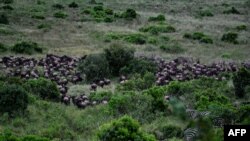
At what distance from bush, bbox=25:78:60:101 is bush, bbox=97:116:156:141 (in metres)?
4.69

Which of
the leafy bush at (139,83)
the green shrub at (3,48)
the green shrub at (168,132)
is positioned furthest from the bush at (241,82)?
the green shrub at (3,48)

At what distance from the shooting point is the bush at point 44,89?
13750 mm

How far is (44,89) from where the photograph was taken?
13906mm

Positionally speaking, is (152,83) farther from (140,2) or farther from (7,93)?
(140,2)

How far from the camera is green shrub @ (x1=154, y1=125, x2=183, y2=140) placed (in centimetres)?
1056

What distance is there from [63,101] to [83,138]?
129 inches

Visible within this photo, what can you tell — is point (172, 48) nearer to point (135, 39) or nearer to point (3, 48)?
point (135, 39)

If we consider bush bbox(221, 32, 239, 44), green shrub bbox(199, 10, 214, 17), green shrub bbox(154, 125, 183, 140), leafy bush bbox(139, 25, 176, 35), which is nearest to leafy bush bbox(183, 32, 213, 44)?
bush bbox(221, 32, 239, 44)

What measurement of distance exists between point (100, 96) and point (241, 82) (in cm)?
458

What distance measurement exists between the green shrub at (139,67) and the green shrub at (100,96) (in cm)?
355

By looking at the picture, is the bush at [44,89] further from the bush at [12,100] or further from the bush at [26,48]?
the bush at [26,48]

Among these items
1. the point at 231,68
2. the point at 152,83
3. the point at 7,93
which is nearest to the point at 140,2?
the point at 231,68

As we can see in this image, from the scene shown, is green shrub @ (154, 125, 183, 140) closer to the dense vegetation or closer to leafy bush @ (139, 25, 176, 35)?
the dense vegetation

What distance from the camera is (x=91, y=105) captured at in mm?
13180
